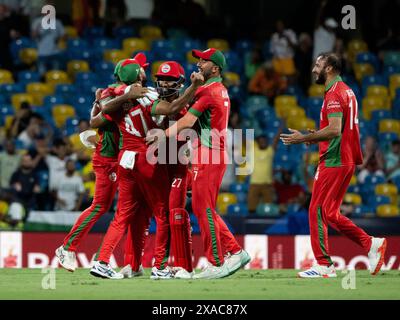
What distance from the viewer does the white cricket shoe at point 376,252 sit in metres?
12.2

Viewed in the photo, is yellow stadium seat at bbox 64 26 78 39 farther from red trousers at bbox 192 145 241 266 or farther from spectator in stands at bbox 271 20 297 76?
red trousers at bbox 192 145 241 266

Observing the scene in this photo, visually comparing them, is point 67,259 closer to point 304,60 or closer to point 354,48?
point 304,60

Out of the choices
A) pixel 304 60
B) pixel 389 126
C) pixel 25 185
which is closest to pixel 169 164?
pixel 25 185

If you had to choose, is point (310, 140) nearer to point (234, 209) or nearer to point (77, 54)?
point (234, 209)

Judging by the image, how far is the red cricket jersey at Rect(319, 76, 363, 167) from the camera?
476 inches

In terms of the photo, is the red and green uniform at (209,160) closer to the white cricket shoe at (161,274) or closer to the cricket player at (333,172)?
the white cricket shoe at (161,274)

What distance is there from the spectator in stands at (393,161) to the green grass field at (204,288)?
784 cm

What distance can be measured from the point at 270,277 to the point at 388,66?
37.5ft

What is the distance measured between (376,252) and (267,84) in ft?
35.3

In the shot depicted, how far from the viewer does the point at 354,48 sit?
77.3 ft

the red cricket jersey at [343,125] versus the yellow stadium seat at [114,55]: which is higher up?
the yellow stadium seat at [114,55]

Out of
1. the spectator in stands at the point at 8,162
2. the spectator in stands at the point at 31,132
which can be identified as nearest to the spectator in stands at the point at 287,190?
the spectator in stands at the point at 31,132

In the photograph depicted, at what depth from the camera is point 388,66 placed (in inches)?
917
